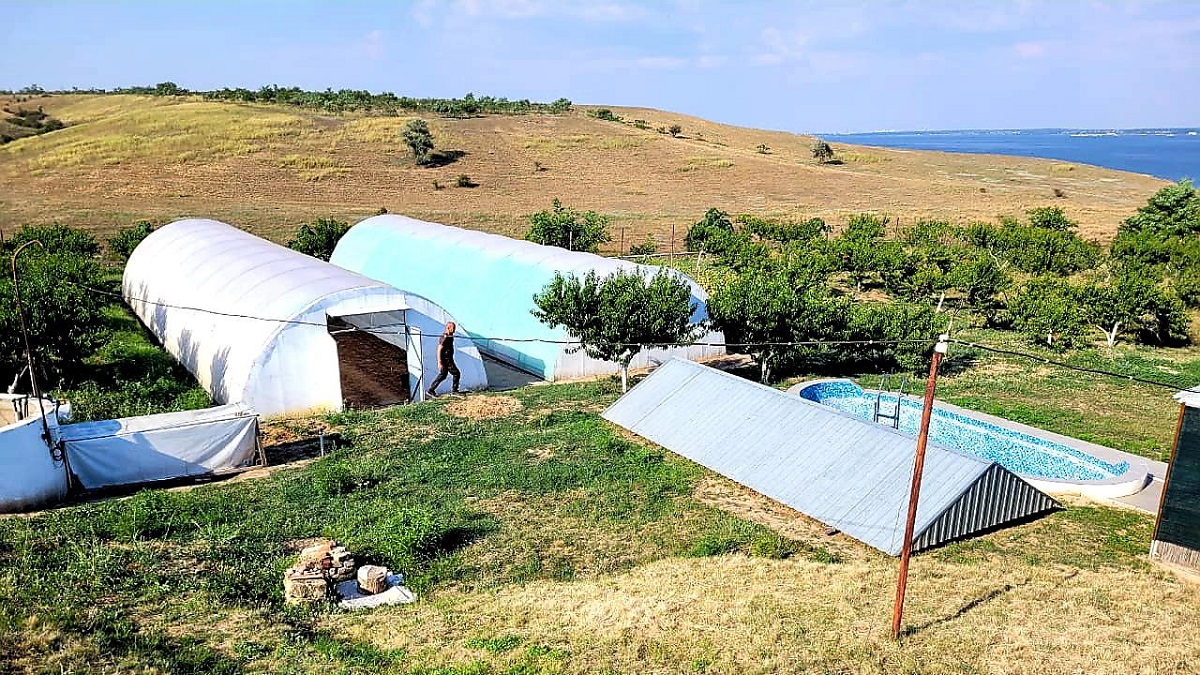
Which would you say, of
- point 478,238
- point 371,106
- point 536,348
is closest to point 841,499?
point 536,348

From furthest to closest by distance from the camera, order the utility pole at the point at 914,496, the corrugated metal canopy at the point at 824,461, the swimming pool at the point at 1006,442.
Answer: the swimming pool at the point at 1006,442 → the corrugated metal canopy at the point at 824,461 → the utility pole at the point at 914,496

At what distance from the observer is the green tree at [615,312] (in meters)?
20.3

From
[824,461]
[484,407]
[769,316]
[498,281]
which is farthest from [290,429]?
[769,316]

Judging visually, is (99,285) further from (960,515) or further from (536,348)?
(960,515)

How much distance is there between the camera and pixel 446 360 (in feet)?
66.6

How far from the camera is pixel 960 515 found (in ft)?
43.3

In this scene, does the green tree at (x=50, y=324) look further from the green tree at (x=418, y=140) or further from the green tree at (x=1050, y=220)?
the green tree at (x=418, y=140)

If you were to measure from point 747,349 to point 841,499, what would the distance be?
9.04m

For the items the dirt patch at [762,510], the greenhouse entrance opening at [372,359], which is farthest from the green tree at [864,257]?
the dirt patch at [762,510]

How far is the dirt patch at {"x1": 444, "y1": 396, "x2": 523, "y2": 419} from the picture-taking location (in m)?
19.2

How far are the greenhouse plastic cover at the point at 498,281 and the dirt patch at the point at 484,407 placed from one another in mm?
1531

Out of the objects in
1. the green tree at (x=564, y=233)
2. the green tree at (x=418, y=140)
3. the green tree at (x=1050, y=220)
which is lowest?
the green tree at (x=564, y=233)

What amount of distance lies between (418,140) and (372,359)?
53165 mm

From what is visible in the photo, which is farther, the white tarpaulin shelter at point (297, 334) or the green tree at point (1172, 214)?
the green tree at point (1172, 214)
